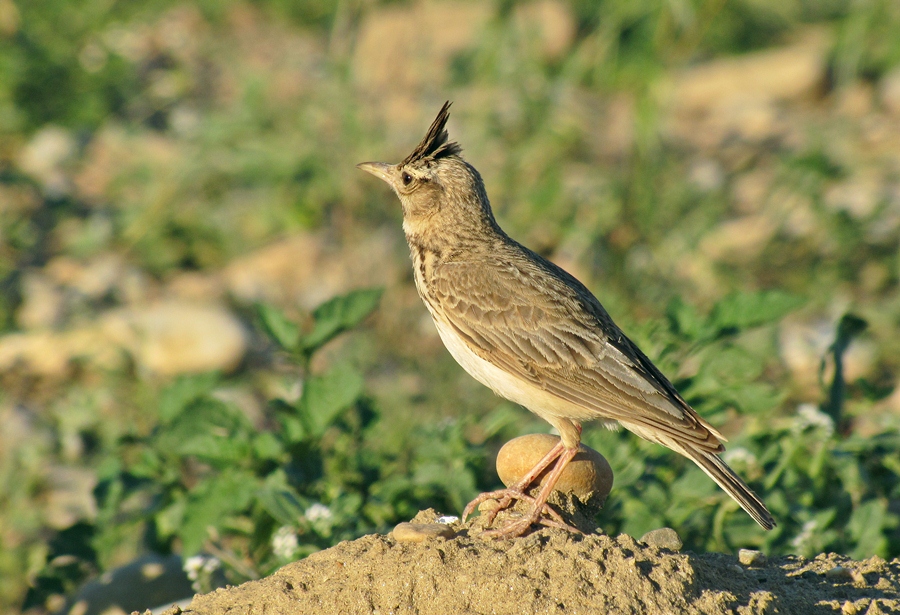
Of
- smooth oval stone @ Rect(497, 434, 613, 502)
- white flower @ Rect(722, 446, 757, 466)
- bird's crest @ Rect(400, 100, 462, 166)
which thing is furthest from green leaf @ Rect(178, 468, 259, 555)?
white flower @ Rect(722, 446, 757, 466)

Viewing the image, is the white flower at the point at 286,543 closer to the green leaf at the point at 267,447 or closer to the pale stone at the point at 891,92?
the green leaf at the point at 267,447

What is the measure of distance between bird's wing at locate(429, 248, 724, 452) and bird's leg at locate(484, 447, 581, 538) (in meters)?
0.38

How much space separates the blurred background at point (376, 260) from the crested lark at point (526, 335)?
0.39 metres

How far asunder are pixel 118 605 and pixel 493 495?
1752 millimetres

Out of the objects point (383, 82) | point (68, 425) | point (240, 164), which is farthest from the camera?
point (383, 82)

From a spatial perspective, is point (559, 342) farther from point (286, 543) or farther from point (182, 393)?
point (182, 393)

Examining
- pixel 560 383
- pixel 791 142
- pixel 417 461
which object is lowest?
pixel 417 461

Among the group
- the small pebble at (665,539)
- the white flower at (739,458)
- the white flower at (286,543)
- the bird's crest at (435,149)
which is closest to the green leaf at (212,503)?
the white flower at (286,543)

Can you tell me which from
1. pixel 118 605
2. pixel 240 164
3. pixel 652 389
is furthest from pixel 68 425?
pixel 652 389

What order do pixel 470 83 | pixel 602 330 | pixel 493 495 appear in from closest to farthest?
pixel 493 495 → pixel 602 330 → pixel 470 83

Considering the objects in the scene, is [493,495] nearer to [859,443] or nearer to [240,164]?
[859,443]

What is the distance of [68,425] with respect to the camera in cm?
654

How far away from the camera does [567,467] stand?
13.5ft

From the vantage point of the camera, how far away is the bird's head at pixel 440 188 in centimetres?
516
